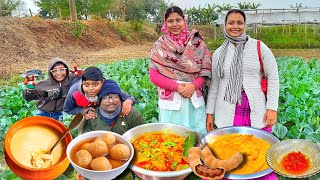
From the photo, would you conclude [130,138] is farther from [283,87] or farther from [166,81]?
[283,87]

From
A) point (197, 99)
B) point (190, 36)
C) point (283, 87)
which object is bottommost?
point (283, 87)

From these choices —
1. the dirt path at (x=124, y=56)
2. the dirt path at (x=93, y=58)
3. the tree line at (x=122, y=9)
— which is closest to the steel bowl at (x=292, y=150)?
the tree line at (x=122, y=9)

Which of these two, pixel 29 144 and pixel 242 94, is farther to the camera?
pixel 242 94

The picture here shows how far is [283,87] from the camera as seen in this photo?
12.3ft

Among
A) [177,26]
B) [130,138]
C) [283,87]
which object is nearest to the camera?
[130,138]

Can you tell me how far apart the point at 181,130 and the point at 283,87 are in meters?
2.53

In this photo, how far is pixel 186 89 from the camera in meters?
1.71

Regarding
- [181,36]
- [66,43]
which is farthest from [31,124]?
[66,43]

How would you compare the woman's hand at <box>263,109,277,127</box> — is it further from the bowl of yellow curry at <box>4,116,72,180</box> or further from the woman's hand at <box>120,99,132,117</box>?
the bowl of yellow curry at <box>4,116,72,180</box>

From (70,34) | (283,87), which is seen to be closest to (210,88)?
(283,87)

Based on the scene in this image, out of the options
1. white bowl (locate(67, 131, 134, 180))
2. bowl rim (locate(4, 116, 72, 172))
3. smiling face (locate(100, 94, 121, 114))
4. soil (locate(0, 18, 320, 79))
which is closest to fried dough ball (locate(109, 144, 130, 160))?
white bowl (locate(67, 131, 134, 180))

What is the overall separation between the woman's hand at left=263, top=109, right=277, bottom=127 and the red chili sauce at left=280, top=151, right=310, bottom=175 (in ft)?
1.54

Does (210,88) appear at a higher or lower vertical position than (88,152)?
higher

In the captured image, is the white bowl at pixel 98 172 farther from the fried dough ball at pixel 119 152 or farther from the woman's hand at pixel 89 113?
the woman's hand at pixel 89 113
